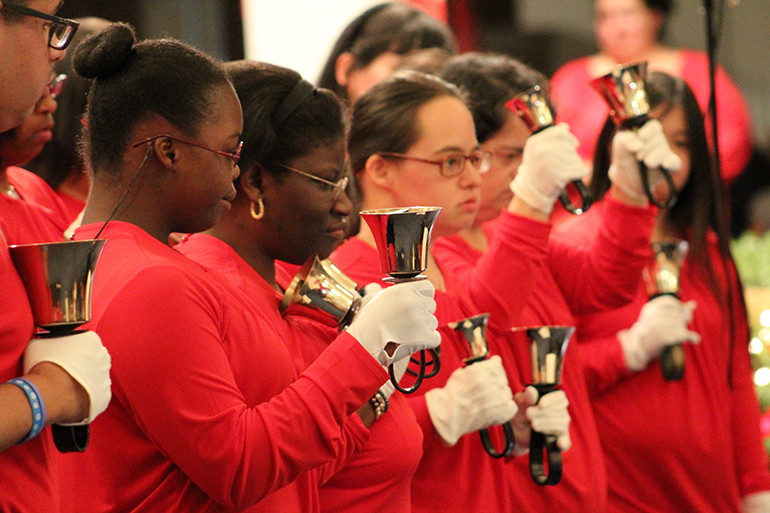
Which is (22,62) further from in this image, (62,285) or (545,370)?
(545,370)

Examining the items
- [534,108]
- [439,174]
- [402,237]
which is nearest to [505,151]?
[534,108]

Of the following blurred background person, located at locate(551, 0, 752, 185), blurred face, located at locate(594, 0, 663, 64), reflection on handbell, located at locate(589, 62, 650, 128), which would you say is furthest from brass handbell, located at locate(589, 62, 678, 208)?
blurred face, located at locate(594, 0, 663, 64)

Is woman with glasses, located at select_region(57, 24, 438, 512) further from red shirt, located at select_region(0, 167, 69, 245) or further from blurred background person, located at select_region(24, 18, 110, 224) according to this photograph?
blurred background person, located at select_region(24, 18, 110, 224)

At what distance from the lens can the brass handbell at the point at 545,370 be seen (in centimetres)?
231

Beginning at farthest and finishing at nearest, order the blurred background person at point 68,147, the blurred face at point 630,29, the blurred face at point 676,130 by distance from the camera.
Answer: the blurred face at point 630,29
the blurred face at point 676,130
the blurred background person at point 68,147

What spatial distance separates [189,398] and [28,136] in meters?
1.13

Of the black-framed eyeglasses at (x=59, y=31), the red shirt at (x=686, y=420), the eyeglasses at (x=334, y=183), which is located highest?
the black-framed eyeglasses at (x=59, y=31)

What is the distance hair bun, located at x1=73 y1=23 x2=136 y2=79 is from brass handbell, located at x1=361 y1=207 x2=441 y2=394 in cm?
50

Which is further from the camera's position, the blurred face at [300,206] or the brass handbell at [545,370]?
the brass handbell at [545,370]

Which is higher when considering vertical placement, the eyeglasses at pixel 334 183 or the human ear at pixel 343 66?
the eyeglasses at pixel 334 183

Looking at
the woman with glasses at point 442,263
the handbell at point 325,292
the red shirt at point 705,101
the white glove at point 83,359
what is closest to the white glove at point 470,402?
the woman with glasses at point 442,263

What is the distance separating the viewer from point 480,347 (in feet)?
7.43

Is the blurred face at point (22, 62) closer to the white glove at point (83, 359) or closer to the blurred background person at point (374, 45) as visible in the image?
the white glove at point (83, 359)

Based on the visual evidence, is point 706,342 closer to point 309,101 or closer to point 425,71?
point 425,71
